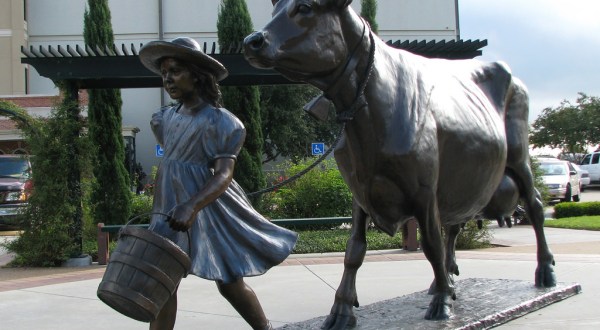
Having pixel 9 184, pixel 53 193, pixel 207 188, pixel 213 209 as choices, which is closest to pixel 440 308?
pixel 213 209

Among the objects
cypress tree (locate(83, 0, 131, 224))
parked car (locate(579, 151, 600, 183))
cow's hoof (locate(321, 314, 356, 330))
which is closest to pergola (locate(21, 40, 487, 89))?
cypress tree (locate(83, 0, 131, 224))

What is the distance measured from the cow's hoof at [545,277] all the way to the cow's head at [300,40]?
287cm

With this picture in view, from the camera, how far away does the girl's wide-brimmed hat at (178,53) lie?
3248 millimetres

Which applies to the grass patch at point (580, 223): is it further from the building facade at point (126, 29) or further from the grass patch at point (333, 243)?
the building facade at point (126, 29)

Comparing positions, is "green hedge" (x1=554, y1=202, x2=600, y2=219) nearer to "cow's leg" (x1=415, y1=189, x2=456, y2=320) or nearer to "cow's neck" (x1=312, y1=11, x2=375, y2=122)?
"cow's leg" (x1=415, y1=189, x2=456, y2=320)

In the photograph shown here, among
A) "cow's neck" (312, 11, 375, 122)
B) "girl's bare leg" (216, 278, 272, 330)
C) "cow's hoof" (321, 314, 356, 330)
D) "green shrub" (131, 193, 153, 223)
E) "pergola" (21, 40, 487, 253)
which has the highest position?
"pergola" (21, 40, 487, 253)

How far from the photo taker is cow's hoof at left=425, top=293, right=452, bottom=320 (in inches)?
146

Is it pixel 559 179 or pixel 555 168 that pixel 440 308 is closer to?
pixel 559 179

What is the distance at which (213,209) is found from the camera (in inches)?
133

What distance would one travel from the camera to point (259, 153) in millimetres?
14180

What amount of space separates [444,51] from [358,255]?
5489 millimetres

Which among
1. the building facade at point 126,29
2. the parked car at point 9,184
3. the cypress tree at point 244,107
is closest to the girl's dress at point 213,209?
the cypress tree at point 244,107

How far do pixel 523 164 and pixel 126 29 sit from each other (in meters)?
29.9

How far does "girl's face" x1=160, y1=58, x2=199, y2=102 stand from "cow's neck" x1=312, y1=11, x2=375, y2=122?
734 millimetres
